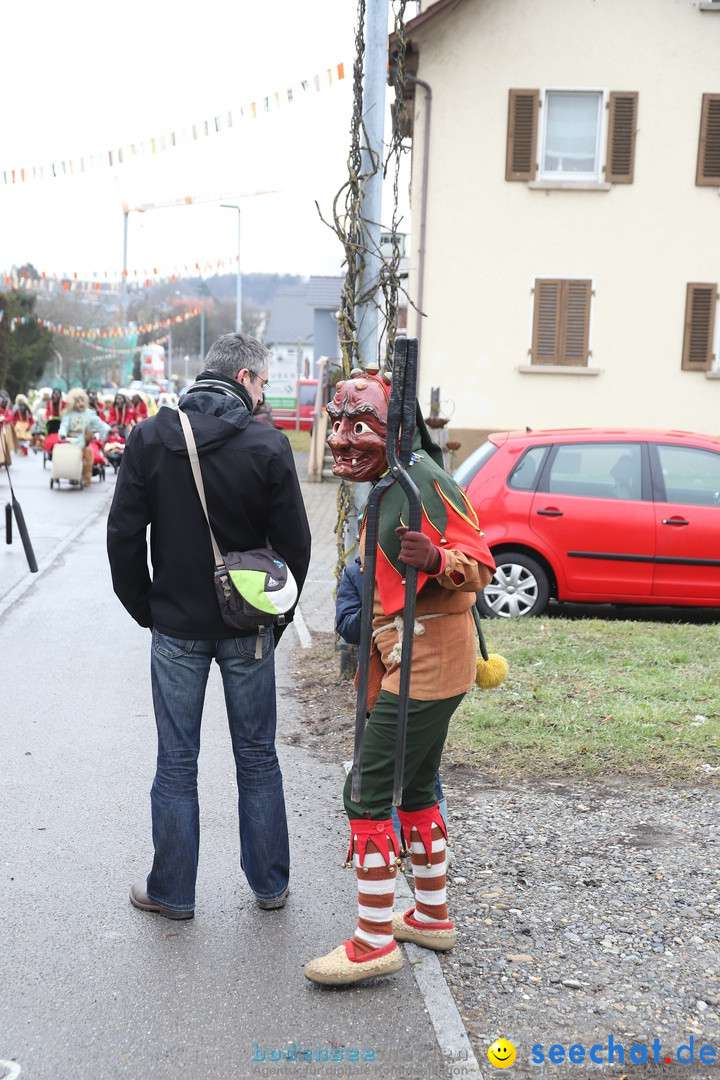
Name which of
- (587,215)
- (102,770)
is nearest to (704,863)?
(102,770)

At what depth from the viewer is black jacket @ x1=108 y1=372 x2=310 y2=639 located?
3803 millimetres

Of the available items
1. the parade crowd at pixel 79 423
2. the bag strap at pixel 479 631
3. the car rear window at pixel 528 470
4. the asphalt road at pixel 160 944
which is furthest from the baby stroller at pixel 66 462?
the bag strap at pixel 479 631

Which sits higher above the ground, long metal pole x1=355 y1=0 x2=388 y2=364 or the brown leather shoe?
long metal pole x1=355 y1=0 x2=388 y2=364

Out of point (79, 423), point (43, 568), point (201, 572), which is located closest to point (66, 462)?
point (79, 423)

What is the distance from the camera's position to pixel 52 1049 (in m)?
3.20

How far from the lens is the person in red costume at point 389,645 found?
3516mm

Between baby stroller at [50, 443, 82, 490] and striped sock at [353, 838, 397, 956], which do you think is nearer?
striped sock at [353, 838, 397, 956]

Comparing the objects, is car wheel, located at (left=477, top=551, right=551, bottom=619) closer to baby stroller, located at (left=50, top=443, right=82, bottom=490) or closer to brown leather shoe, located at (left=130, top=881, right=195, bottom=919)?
brown leather shoe, located at (left=130, top=881, right=195, bottom=919)

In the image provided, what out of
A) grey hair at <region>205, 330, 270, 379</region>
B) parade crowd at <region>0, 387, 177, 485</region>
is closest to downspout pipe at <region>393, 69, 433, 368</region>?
parade crowd at <region>0, 387, 177, 485</region>

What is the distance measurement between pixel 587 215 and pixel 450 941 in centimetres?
1822

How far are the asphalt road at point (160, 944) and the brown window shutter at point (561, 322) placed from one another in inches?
594

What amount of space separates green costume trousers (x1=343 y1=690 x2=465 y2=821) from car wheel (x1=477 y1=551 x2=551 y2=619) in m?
5.75

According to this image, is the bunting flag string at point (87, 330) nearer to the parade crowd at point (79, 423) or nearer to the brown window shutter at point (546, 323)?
the parade crowd at point (79, 423)

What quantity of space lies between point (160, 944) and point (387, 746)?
42.7 inches
